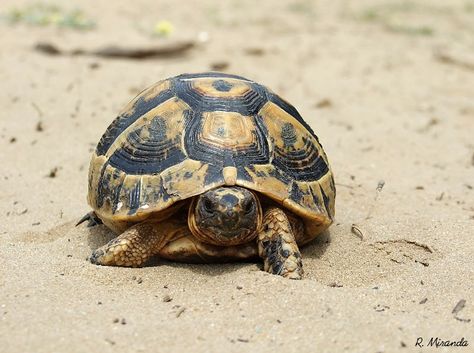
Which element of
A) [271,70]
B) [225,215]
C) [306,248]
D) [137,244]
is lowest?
[271,70]

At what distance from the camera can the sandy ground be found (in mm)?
2621

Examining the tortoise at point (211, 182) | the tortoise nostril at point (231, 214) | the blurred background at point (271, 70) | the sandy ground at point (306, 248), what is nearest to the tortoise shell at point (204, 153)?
the tortoise at point (211, 182)

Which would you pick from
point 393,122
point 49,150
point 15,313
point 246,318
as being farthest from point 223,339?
point 393,122

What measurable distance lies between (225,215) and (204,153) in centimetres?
36

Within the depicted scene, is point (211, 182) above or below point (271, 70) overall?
above

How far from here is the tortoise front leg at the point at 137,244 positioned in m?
3.19

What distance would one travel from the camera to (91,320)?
263 cm

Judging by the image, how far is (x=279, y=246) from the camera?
3.14m

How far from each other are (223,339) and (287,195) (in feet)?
2.94

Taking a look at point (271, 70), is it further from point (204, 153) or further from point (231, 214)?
point (231, 214)
